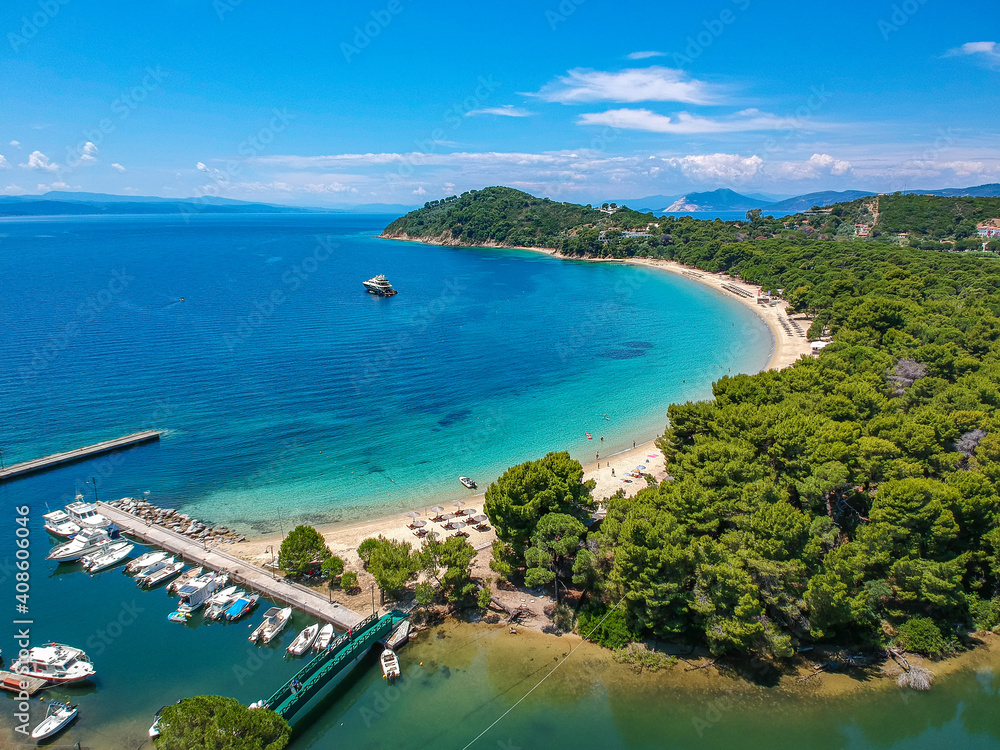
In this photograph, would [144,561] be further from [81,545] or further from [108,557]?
[81,545]

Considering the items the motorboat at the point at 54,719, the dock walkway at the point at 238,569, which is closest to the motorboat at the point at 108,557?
the dock walkway at the point at 238,569

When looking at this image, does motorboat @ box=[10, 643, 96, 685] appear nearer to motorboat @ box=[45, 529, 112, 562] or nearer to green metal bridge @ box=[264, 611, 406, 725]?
motorboat @ box=[45, 529, 112, 562]

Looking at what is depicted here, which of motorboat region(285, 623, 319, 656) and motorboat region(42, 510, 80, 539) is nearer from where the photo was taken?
motorboat region(285, 623, 319, 656)

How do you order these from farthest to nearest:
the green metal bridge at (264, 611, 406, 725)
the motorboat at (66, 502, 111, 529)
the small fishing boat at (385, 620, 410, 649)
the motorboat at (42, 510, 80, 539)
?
the motorboat at (66, 502, 111, 529) < the motorboat at (42, 510, 80, 539) < the small fishing boat at (385, 620, 410, 649) < the green metal bridge at (264, 611, 406, 725)

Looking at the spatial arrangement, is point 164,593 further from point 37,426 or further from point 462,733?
point 37,426

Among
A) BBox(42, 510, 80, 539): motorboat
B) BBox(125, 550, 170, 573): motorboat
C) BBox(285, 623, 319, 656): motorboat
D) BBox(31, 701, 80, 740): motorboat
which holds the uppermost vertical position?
BBox(42, 510, 80, 539): motorboat

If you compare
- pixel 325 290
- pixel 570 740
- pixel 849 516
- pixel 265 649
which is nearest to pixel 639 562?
pixel 570 740

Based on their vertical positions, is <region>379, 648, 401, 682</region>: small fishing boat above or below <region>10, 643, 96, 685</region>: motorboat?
below

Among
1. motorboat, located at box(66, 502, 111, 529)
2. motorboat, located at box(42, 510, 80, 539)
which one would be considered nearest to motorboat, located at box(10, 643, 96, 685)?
motorboat, located at box(66, 502, 111, 529)
